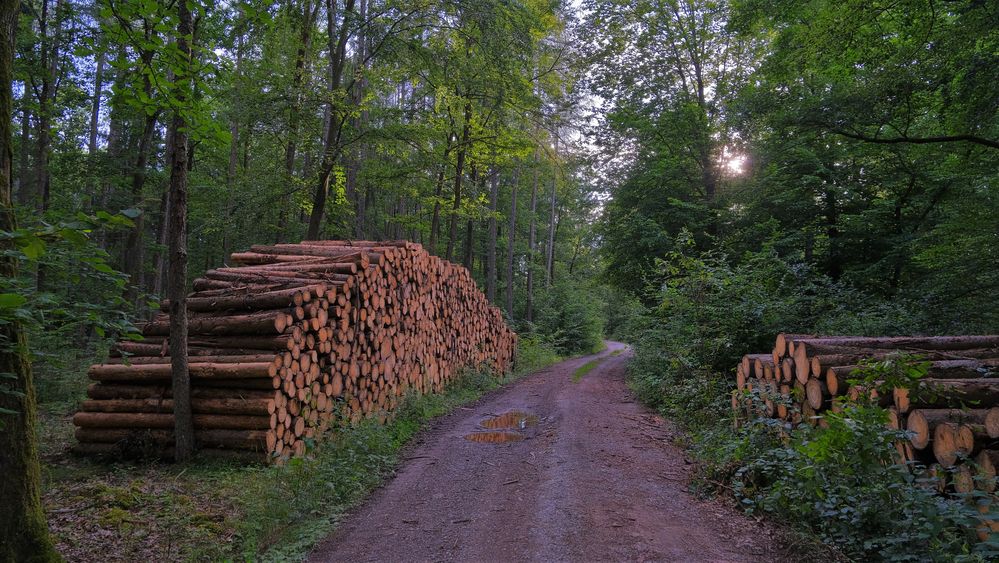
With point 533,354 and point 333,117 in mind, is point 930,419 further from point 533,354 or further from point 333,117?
point 533,354

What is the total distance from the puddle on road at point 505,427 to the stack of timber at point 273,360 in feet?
5.92

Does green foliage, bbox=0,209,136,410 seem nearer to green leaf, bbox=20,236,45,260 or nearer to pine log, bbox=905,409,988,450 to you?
green leaf, bbox=20,236,45,260

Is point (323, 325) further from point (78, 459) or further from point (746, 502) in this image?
point (746, 502)

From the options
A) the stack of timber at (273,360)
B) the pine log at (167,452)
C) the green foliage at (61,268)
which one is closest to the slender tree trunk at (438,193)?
the stack of timber at (273,360)

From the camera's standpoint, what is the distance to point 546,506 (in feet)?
16.0

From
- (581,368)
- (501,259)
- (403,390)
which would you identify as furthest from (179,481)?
(501,259)

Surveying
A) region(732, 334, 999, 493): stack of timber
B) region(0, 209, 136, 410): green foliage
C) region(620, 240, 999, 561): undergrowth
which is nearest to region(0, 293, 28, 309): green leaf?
region(0, 209, 136, 410): green foliage

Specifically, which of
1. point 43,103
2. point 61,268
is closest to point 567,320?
point 43,103

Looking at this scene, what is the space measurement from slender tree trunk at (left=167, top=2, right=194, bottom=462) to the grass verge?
46 centimetres

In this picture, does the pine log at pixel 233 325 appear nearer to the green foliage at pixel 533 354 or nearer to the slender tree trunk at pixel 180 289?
the slender tree trunk at pixel 180 289

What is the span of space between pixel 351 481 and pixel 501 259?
31201 millimetres

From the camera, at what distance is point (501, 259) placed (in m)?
36.7

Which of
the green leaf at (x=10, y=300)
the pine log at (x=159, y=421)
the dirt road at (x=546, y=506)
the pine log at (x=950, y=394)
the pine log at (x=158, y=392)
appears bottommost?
the dirt road at (x=546, y=506)

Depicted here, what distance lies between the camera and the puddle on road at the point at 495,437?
7765mm
